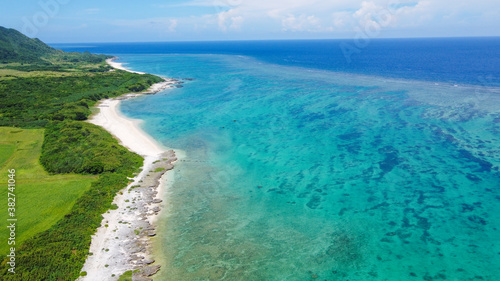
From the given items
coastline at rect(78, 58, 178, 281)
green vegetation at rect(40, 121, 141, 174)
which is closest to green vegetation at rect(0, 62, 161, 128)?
green vegetation at rect(40, 121, 141, 174)

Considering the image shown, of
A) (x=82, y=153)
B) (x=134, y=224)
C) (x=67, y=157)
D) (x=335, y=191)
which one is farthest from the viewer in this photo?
(x=82, y=153)

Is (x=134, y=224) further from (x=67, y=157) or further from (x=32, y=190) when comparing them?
(x=67, y=157)

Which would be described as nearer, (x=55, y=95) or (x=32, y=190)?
(x=32, y=190)

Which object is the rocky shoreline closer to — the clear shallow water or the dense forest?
the clear shallow water

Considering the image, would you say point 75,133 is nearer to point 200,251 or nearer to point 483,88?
point 200,251

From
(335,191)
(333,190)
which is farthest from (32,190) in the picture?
(335,191)

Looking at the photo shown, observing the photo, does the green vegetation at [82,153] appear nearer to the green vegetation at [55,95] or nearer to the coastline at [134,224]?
the coastline at [134,224]
